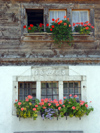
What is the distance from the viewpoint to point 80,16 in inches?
355

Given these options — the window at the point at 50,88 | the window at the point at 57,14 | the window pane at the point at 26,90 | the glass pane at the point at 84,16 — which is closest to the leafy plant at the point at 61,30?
the window at the point at 57,14

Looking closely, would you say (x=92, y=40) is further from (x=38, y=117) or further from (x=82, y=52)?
(x=38, y=117)

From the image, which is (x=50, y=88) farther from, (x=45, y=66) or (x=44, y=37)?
(x=44, y=37)

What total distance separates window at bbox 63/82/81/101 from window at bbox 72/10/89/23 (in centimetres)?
247

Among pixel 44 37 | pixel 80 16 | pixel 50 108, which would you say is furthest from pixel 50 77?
pixel 80 16

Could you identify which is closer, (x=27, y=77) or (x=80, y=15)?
(x=27, y=77)

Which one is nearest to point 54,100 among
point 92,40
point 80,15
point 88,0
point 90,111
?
point 90,111

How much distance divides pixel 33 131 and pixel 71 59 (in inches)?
115

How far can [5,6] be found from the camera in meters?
→ 8.78

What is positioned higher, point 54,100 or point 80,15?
point 80,15

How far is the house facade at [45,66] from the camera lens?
821cm

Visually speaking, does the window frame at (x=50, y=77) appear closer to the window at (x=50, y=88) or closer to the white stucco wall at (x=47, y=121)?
the white stucco wall at (x=47, y=121)

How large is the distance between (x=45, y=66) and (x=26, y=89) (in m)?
1.14

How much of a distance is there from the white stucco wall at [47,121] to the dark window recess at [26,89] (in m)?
0.44
